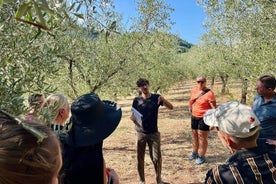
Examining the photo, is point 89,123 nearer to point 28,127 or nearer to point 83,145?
point 83,145

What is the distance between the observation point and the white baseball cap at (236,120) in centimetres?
231

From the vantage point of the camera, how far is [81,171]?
2.29 metres

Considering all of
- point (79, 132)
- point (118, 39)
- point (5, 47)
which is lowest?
point (79, 132)

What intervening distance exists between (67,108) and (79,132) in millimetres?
962

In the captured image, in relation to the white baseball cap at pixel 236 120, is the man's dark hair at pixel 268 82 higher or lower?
higher

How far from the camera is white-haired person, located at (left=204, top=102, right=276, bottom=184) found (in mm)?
2174

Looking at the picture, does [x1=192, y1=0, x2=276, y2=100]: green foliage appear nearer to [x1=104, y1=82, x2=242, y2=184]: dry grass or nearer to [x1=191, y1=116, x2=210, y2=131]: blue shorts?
[x1=191, y1=116, x2=210, y2=131]: blue shorts

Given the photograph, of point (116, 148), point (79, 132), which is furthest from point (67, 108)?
point (116, 148)

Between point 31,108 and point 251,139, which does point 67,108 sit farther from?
point 251,139

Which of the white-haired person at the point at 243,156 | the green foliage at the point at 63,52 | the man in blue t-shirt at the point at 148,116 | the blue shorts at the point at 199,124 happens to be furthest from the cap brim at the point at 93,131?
the blue shorts at the point at 199,124

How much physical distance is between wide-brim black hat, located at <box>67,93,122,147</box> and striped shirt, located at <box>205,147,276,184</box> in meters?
0.87

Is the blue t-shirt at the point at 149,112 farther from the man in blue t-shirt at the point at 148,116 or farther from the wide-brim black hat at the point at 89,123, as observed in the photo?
the wide-brim black hat at the point at 89,123

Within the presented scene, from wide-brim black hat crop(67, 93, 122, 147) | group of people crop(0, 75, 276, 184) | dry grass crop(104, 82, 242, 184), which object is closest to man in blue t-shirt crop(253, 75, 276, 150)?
group of people crop(0, 75, 276, 184)

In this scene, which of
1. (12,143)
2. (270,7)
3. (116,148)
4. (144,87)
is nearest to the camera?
(12,143)
